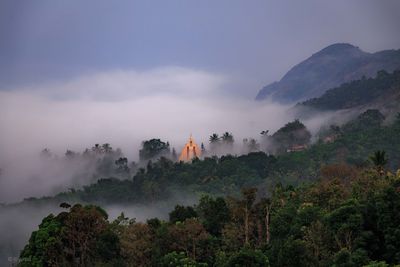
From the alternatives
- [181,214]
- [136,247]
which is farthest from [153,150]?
[136,247]

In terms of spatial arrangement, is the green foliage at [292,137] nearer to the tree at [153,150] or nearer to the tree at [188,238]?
the tree at [153,150]

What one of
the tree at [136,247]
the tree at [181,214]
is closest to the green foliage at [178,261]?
the tree at [136,247]

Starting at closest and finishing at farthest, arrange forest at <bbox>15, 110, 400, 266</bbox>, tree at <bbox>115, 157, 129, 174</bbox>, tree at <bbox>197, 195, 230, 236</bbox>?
forest at <bbox>15, 110, 400, 266</bbox> < tree at <bbox>197, 195, 230, 236</bbox> < tree at <bbox>115, 157, 129, 174</bbox>

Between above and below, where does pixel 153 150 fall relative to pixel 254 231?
above

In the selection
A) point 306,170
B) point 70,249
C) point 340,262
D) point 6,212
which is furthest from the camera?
point 6,212

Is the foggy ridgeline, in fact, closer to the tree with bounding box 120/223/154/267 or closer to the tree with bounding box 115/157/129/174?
the tree with bounding box 120/223/154/267

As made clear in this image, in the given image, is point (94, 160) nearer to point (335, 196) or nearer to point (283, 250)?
point (335, 196)

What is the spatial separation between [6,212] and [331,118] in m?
110

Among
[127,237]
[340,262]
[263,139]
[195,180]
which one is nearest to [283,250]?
[340,262]

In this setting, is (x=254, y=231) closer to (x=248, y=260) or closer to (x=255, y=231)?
(x=255, y=231)

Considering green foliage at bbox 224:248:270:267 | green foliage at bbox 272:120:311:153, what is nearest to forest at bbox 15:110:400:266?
green foliage at bbox 224:248:270:267

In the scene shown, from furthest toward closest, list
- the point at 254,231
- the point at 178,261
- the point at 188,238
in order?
1. the point at 254,231
2. the point at 188,238
3. the point at 178,261

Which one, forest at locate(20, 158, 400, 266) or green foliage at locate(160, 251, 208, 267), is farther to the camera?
green foliage at locate(160, 251, 208, 267)

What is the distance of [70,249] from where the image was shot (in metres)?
59.3
